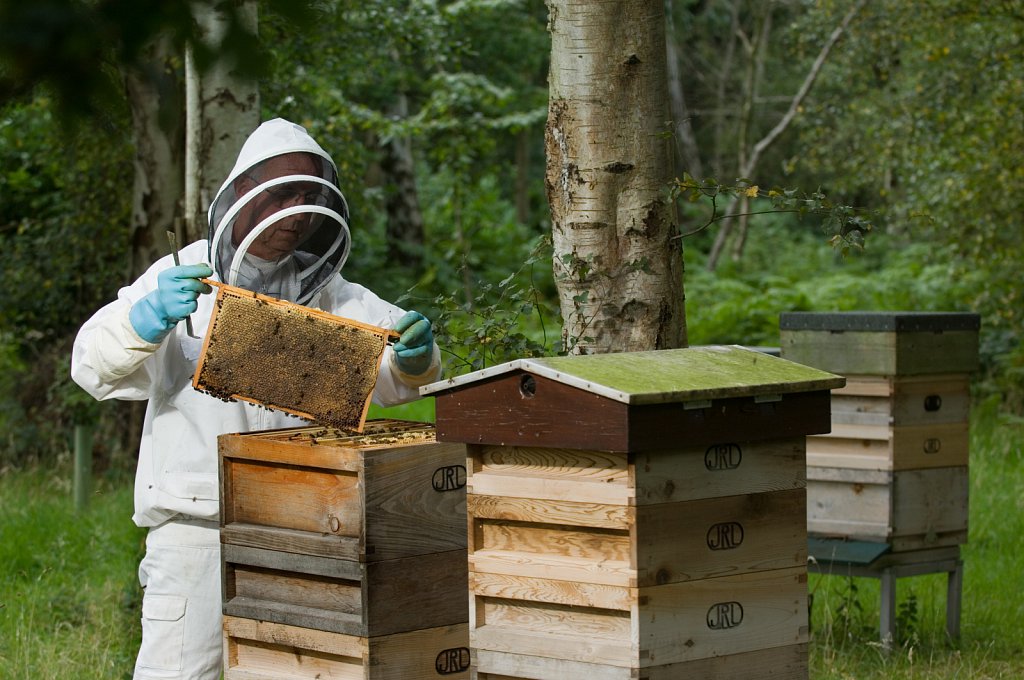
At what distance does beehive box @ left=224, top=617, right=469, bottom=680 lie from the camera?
3.08 m

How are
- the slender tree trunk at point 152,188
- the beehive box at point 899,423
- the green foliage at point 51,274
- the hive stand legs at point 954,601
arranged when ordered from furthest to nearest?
1. the green foliage at point 51,274
2. the slender tree trunk at point 152,188
3. the hive stand legs at point 954,601
4. the beehive box at point 899,423

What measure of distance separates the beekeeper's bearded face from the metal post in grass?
4.79m

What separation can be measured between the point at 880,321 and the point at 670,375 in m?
2.67

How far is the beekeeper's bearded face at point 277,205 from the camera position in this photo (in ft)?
11.3

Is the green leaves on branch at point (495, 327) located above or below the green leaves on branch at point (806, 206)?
below

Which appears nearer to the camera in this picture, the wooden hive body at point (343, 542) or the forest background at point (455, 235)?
the wooden hive body at point (343, 542)

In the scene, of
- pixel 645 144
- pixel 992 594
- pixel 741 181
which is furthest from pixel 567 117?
pixel 992 594

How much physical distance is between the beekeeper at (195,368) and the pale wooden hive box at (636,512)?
2.76 feet

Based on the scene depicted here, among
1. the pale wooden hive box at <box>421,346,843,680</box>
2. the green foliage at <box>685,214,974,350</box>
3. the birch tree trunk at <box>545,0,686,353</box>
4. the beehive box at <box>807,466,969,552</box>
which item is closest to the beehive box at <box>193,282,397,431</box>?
the pale wooden hive box at <box>421,346,843,680</box>

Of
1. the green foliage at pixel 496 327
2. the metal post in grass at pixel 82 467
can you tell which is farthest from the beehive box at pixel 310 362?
the metal post in grass at pixel 82 467

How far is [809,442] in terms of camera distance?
5516 mm

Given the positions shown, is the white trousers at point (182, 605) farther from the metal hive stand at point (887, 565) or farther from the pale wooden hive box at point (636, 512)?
the metal hive stand at point (887, 565)

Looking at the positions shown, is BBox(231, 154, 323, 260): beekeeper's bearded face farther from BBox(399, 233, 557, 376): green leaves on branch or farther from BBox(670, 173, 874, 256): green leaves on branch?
BBox(670, 173, 874, 256): green leaves on branch

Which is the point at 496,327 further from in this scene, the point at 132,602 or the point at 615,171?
the point at 132,602
